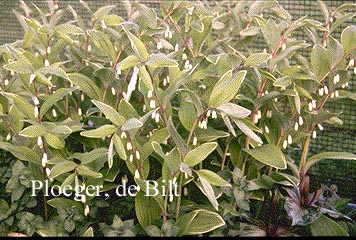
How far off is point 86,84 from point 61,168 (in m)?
0.23

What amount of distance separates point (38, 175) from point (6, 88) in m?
0.27

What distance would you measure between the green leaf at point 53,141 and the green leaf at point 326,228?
656mm

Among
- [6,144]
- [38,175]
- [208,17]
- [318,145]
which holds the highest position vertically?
[208,17]

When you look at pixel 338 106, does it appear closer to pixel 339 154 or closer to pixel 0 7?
pixel 339 154

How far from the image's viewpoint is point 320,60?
128 centimetres

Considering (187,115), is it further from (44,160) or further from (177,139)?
(44,160)

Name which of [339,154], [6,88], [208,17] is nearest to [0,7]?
[6,88]

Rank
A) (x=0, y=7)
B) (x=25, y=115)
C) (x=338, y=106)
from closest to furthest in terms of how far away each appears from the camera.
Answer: (x=25, y=115) < (x=338, y=106) < (x=0, y=7)

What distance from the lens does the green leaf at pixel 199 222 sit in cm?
119

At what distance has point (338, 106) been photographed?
254 cm

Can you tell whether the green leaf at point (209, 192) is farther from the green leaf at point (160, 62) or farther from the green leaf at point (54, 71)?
the green leaf at point (54, 71)

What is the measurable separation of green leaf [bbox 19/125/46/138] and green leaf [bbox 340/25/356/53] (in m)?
0.74

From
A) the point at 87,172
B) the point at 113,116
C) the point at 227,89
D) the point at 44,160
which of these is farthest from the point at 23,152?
the point at 227,89

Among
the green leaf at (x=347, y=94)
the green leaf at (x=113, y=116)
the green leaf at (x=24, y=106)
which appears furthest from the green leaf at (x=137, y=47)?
the green leaf at (x=347, y=94)
